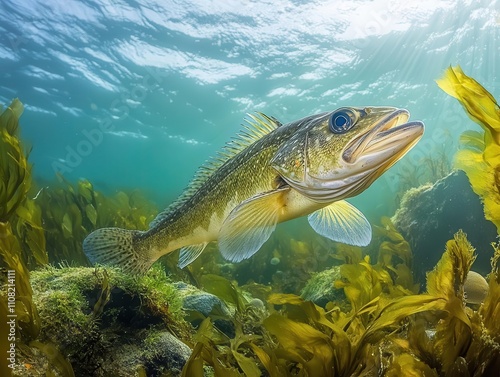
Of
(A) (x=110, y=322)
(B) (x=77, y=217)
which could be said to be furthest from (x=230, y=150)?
(B) (x=77, y=217)

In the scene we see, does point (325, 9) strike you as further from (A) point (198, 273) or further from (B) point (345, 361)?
(B) point (345, 361)

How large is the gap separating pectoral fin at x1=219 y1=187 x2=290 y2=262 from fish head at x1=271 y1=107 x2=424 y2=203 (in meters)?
0.39

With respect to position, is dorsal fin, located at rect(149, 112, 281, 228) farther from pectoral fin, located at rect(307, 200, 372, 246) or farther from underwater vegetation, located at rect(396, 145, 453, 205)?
underwater vegetation, located at rect(396, 145, 453, 205)

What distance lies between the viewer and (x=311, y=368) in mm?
2291

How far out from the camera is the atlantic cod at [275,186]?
2.70 meters

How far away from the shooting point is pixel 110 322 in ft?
10.9

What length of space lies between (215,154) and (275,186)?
4.28 ft

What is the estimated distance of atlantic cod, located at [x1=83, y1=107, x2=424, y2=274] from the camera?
270 cm

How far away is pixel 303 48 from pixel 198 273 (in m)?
18.7

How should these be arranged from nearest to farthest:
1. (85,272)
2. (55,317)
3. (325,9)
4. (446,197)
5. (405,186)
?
(55,317) < (85,272) < (446,197) < (405,186) < (325,9)

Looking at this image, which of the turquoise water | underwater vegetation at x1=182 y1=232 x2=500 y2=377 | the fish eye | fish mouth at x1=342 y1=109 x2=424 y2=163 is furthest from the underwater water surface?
the fish eye

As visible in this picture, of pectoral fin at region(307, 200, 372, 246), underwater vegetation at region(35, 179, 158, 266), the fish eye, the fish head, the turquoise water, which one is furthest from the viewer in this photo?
the turquoise water

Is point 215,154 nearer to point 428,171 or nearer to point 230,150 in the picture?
point 230,150

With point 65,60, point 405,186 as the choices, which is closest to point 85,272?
point 405,186
